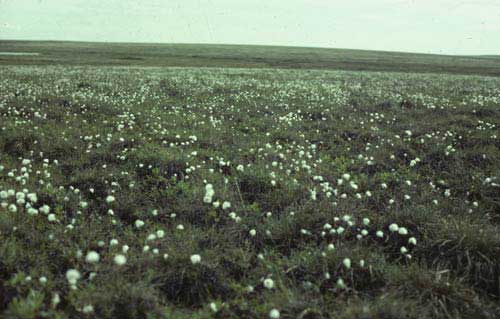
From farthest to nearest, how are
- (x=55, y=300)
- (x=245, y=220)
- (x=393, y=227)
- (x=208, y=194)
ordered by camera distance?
(x=208, y=194) < (x=245, y=220) < (x=393, y=227) < (x=55, y=300)

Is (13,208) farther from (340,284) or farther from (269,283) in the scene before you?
(340,284)

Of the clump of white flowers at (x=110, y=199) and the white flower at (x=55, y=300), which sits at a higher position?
the clump of white flowers at (x=110, y=199)

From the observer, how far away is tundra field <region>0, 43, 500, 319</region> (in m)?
3.18

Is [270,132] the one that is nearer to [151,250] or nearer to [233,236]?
[233,236]

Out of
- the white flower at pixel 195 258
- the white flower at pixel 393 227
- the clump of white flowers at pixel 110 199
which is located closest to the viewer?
the white flower at pixel 195 258

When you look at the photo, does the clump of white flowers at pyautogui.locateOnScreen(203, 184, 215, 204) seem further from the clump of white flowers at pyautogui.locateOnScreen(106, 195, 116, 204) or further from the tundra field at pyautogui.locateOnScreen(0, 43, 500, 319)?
the clump of white flowers at pyautogui.locateOnScreen(106, 195, 116, 204)

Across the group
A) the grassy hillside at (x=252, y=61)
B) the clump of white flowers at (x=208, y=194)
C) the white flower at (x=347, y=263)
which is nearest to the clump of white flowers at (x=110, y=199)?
the clump of white flowers at (x=208, y=194)

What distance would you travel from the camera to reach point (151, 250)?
12.6 ft

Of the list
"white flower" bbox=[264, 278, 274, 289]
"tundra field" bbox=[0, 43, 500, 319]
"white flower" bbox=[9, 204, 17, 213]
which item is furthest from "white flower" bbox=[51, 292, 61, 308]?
"white flower" bbox=[264, 278, 274, 289]

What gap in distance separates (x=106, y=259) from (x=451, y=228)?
3.83 metres

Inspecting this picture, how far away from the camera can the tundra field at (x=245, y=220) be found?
3.18m

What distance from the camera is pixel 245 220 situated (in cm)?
457

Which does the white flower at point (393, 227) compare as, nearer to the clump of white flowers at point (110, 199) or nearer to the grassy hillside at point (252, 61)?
the clump of white flowers at point (110, 199)

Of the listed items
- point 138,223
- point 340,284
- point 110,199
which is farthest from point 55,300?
point 340,284
